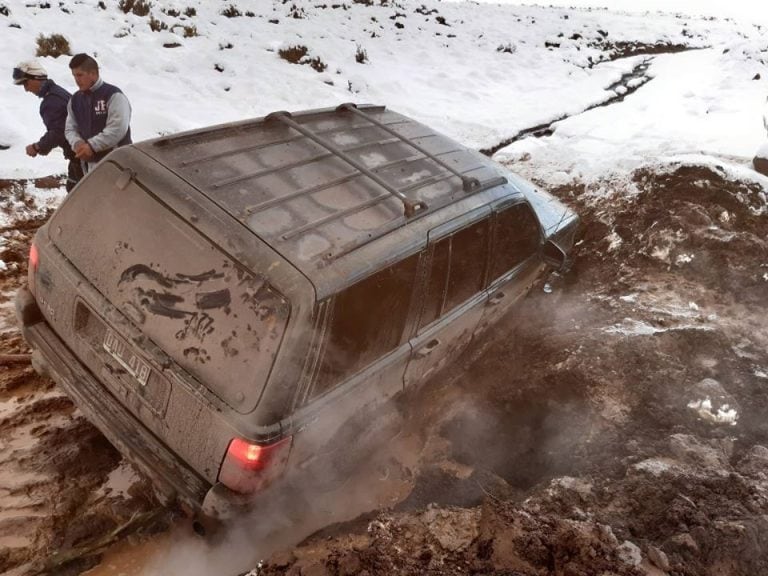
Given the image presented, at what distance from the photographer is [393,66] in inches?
477

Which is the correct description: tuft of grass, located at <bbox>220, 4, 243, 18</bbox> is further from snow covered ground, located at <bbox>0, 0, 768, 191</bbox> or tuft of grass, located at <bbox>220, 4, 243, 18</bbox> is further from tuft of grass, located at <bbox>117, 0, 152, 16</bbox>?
tuft of grass, located at <bbox>117, 0, 152, 16</bbox>

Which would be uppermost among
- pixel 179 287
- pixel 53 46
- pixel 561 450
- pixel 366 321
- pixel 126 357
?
pixel 179 287

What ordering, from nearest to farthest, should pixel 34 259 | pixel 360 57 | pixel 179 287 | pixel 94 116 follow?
pixel 179 287 → pixel 34 259 → pixel 94 116 → pixel 360 57

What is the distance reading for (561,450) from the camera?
3.97 m

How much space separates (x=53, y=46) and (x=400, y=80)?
596 centimetres

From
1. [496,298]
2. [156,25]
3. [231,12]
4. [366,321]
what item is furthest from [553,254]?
[231,12]

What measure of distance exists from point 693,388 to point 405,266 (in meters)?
2.86

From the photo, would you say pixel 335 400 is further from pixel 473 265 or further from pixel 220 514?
pixel 473 265

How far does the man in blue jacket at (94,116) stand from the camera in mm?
4422

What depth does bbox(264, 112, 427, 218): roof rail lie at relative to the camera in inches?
120

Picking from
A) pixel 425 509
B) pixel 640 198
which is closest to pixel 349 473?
pixel 425 509

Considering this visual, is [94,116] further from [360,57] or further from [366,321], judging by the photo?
[360,57]

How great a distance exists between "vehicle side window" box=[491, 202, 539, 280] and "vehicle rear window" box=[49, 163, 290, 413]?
6.28ft

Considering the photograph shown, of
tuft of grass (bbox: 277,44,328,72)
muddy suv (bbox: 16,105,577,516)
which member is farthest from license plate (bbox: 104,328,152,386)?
tuft of grass (bbox: 277,44,328,72)
